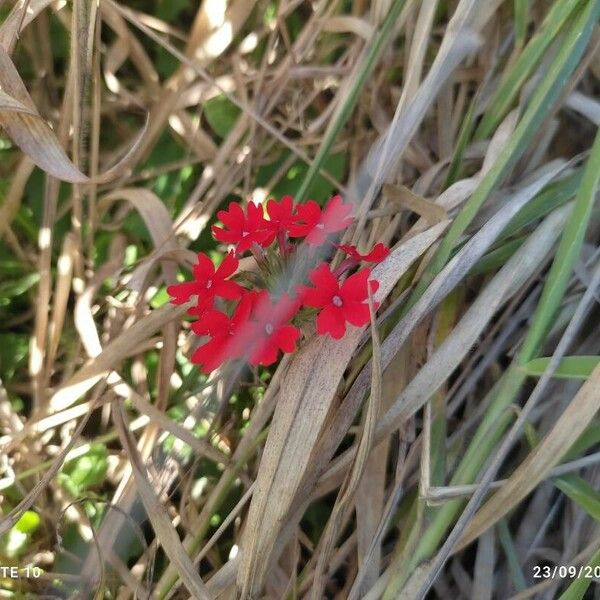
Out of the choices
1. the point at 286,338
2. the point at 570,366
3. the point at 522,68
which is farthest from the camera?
the point at 522,68

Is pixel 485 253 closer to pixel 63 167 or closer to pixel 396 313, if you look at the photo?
pixel 396 313

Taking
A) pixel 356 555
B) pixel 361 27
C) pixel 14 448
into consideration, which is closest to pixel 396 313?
pixel 356 555

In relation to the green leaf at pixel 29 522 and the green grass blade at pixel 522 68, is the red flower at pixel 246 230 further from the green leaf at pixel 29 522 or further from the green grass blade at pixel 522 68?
the green leaf at pixel 29 522

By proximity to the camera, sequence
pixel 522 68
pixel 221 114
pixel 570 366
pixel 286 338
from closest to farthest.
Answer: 1. pixel 286 338
2. pixel 570 366
3. pixel 522 68
4. pixel 221 114

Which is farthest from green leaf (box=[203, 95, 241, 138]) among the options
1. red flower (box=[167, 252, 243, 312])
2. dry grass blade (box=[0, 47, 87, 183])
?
red flower (box=[167, 252, 243, 312])

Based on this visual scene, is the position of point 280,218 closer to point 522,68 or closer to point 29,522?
point 522,68

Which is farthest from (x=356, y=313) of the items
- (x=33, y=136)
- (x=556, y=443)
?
(x=33, y=136)
